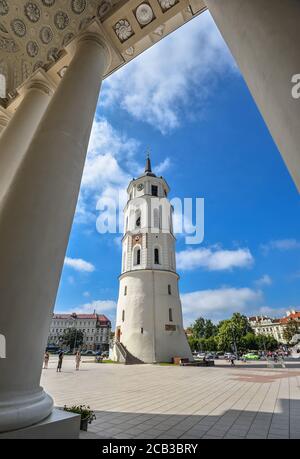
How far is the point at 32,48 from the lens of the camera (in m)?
5.92

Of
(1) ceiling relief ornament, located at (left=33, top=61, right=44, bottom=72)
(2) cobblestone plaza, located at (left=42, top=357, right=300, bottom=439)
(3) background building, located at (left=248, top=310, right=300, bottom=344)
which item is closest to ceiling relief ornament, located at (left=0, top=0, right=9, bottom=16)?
(1) ceiling relief ornament, located at (left=33, top=61, right=44, bottom=72)

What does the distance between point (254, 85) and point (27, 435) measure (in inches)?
152

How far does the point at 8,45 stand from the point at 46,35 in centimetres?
122

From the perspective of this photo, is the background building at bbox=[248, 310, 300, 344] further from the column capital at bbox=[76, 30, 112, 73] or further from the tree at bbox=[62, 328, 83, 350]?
the column capital at bbox=[76, 30, 112, 73]

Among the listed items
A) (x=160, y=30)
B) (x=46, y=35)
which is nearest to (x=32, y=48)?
(x=46, y=35)

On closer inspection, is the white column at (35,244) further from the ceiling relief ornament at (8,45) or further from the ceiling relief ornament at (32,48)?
the ceiling relief ornament at (8,45)

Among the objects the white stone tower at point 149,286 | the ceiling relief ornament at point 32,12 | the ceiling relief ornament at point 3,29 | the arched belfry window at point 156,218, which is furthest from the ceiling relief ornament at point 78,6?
the arched belfry window at point 156,218

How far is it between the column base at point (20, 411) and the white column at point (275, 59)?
2825mm

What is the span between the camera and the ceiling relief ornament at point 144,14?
5.22m

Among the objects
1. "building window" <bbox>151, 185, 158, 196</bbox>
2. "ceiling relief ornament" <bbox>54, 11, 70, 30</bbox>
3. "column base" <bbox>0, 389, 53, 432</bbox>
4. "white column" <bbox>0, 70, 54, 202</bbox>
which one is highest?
"building window" <bbox>151, 185, 158, 196</bbox>

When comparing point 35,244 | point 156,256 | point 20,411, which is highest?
point 156,256

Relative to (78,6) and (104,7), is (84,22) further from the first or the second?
(104,7)

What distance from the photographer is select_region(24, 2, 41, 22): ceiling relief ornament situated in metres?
5.24

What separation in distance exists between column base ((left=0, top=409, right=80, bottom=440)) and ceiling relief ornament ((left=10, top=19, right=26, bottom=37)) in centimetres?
740
